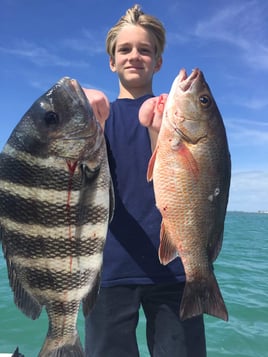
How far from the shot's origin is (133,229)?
268 centimetres

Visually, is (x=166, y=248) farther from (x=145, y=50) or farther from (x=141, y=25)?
(x=141, y=25)

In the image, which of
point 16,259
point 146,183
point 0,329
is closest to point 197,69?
point 146,183

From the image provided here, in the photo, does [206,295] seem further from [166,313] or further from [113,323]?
[113,323]

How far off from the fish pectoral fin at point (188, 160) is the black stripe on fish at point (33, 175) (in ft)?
2.42

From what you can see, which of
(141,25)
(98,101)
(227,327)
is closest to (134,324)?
(98,101)

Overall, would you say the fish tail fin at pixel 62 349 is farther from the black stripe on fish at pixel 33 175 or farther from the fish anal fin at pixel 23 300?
the black stripe on fish at pixel 33 175

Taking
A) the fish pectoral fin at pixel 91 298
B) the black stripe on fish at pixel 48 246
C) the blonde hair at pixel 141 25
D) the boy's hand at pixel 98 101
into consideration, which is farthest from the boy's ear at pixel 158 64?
the fish pectoral fin at pixel 91 298

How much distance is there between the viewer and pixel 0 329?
7.56 m

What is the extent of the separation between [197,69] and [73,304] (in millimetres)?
1677

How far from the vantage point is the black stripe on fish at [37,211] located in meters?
1.93

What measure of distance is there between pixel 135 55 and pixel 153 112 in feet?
2.12

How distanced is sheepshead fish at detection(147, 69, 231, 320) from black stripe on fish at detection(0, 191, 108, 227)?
2.02ft

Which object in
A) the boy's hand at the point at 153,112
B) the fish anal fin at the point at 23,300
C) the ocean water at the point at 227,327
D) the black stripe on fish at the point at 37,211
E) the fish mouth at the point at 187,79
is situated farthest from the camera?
the ocean water at the point at 227,327

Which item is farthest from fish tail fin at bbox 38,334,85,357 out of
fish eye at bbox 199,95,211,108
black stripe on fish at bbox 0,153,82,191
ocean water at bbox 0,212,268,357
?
ocean water at bbox 0,212,268,357
